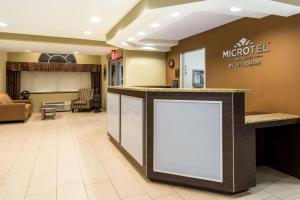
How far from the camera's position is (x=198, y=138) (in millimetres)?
2680

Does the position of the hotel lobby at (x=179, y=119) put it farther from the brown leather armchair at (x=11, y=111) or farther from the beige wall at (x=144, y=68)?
the brown leather armchair at (x=11, y=111)

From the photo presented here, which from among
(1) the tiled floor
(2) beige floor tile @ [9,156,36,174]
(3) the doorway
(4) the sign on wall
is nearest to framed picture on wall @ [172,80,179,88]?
(3) the doorway

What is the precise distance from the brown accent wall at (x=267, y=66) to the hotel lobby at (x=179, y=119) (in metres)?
0.02

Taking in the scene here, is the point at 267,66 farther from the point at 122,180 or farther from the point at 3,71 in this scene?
the point at 3,71

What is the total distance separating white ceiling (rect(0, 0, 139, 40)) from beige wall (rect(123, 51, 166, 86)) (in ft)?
4.57

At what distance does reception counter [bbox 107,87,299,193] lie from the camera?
2537mm

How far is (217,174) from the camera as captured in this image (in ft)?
8.58

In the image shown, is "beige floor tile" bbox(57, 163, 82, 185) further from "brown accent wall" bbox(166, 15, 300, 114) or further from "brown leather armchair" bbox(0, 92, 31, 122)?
"brown leather armchair" bbox(0, 92, 31, 122)

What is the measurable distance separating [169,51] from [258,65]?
3502mm

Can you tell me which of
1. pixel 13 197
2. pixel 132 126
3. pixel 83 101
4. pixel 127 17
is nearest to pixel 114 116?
pixel 132 126

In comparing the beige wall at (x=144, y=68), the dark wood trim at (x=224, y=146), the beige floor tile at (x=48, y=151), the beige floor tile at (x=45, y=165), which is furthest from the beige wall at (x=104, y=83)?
the dark wood trim at (x=224, y=146)

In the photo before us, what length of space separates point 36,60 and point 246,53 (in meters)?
8.68

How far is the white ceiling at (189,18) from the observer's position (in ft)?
9.85

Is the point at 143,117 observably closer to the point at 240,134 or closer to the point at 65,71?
the point at 240,134
